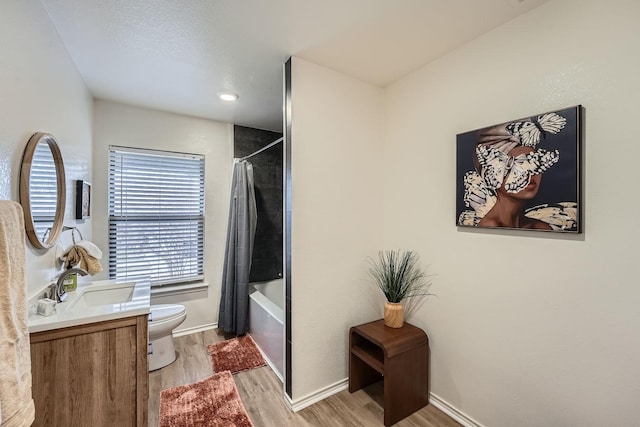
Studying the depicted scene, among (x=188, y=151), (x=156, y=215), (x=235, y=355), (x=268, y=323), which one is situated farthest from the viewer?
(x=188, y=151)

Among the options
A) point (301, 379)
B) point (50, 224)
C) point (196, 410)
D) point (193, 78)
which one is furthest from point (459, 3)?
point (196, 410)

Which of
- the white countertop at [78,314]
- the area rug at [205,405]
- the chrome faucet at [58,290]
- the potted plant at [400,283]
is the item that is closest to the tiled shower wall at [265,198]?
the area rug at [205,405]

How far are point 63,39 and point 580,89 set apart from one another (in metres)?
2.83

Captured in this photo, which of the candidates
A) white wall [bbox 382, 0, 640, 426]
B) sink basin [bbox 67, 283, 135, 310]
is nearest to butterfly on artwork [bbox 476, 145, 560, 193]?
white wall [bbox 382, 0, 640, 426]

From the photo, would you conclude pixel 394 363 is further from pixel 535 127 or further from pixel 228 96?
pixel 228 96

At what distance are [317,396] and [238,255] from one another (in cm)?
152

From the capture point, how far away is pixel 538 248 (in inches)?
55.6

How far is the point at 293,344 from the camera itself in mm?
1903

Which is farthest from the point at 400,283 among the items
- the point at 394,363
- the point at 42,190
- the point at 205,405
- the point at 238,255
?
the point at 42,190

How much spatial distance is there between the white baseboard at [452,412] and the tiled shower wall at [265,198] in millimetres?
A: 2043

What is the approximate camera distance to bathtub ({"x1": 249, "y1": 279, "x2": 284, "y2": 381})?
223 centimetres

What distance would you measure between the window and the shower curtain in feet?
1.29

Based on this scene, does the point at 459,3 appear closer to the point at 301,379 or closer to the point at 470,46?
the point at 470,46

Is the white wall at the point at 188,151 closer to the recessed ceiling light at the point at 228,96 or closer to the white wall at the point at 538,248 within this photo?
the recessed ceiling light at the point at 228,96
